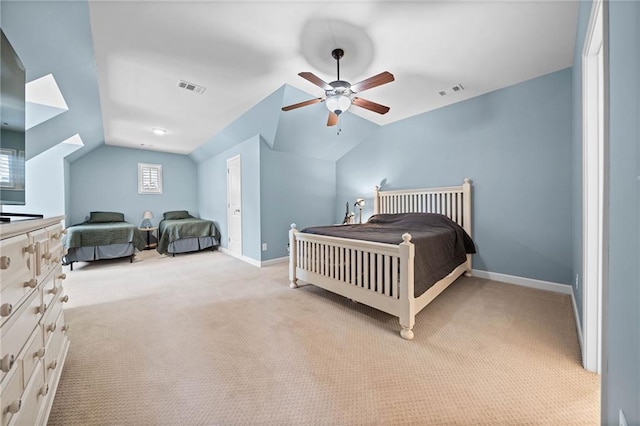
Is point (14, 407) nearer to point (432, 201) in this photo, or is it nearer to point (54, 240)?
point (54, 240)

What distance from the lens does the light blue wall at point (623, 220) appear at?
0.70m

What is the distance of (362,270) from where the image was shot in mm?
2355

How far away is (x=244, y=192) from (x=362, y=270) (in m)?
3.10

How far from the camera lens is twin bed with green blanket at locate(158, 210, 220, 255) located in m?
5.00

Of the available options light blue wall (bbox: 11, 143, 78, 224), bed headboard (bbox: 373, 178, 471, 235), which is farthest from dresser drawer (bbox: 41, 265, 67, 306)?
light blue wall (bbox: 11, 143, 78, 224)

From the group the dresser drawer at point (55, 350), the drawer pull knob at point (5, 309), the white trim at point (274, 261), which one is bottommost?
the white trim at point (274, 261)

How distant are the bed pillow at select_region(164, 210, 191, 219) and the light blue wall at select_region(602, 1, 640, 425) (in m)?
7.22

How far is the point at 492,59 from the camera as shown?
2.55m

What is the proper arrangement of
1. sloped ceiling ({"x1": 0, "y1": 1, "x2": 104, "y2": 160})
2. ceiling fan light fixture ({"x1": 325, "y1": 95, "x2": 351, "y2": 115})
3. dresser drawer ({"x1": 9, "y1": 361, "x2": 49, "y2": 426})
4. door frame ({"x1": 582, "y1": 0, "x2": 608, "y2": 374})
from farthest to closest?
ceiling fan light fixture ({"x1": 325, "y1": 95, "x2": 351, "y2": 115})
sloped ceiling ({"x1": 0, "y1": 1, "x2": 104, "y2": 160})
door frame ({"x1": 582, "y1": 0, "x2": 608, "y2": 374})
dresser drawer ({"x1": 9, "y1": 361, "x2": 49, "y2": 426})

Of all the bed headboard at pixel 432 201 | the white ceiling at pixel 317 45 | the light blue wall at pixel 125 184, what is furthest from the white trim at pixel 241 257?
the white ceiling at pixel 317 45

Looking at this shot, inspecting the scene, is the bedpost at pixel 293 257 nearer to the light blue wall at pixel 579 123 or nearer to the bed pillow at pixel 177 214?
the light blue wall at pixel 579 123

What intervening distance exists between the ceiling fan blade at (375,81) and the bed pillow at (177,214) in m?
5.79

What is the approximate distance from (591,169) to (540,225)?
1.60 m

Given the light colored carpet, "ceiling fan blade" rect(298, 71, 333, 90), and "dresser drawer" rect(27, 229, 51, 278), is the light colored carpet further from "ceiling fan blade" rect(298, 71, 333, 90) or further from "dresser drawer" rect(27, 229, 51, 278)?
"ceiling fan blade" rect(298, 71, 333, 90)
